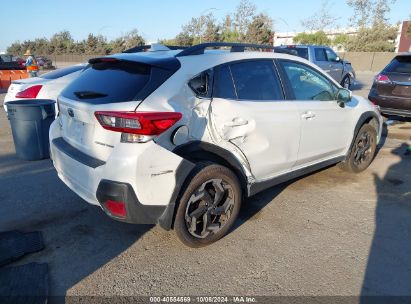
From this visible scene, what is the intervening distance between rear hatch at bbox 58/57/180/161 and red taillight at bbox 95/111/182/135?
5 centimetres

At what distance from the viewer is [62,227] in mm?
3535

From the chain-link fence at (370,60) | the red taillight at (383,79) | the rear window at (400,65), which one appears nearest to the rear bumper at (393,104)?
the red taillight at (383,79)

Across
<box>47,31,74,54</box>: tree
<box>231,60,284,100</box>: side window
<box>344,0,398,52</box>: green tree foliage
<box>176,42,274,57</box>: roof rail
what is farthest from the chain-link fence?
<box>47,31,74,54</box>: tree

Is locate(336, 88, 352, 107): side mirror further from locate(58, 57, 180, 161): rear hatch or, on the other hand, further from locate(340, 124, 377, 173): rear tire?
locate(58, 57, 180, 161): rear hatch

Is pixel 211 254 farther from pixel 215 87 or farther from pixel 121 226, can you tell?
pixel 215 87

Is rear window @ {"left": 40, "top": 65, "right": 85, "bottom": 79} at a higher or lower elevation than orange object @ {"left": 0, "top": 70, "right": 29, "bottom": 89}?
higher

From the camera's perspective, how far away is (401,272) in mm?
2865

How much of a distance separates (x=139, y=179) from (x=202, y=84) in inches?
41.4

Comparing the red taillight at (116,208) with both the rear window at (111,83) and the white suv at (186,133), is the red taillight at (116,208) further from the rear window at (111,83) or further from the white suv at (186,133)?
the rear window at (111,83)

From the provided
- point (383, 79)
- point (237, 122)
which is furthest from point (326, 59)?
point (237, 122)

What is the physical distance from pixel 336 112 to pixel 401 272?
215 centimetres

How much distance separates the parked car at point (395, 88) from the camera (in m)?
7.50

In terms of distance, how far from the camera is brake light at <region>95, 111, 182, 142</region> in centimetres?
263

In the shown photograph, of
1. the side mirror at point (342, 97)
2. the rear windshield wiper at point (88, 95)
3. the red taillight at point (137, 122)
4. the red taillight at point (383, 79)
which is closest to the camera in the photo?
the red taillight at point (137, 122)
